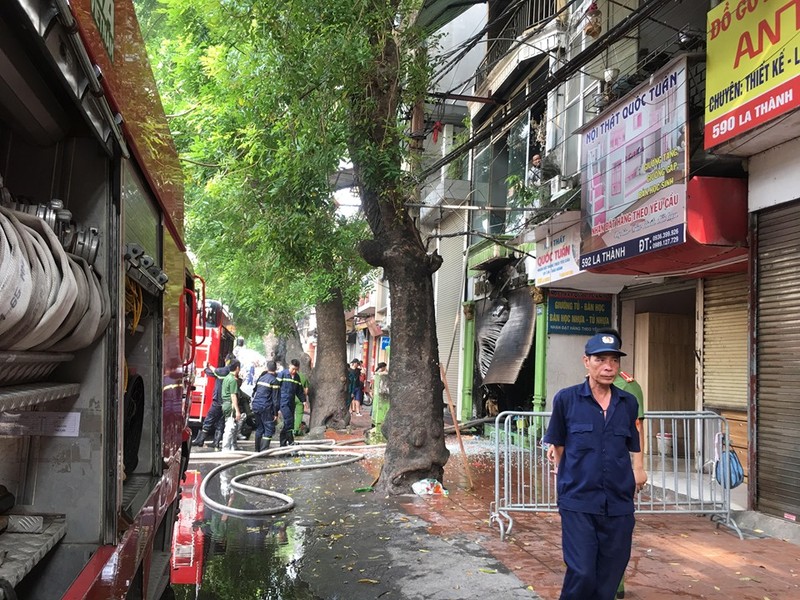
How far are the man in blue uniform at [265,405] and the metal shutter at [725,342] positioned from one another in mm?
7245

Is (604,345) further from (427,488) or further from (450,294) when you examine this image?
(450,294)

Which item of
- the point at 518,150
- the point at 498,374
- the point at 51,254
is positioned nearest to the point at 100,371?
the point at 51,254

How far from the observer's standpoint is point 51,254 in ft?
7.39

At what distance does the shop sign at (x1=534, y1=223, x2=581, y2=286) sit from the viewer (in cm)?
1030

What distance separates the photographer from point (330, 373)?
52.1 ft

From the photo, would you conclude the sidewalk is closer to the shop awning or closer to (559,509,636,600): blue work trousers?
(559,509,636,600): blue work trousers

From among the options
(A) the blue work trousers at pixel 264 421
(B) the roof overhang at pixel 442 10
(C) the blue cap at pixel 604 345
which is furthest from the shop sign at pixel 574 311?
(C) the blue cap at pixel 604 345

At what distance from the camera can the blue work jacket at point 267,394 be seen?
12.1 meters

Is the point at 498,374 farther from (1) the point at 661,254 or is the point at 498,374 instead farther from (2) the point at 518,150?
(1) the point at 661,254

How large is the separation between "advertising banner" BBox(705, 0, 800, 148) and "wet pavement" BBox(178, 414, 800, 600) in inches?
153

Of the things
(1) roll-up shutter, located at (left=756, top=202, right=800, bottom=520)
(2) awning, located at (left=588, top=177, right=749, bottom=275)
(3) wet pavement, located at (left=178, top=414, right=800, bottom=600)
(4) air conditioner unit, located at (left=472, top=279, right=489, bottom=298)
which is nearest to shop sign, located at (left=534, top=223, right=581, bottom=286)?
(2) awning, located at (left=588, top=177, right=749, bottom=275)

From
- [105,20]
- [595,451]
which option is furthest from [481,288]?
[105,20]

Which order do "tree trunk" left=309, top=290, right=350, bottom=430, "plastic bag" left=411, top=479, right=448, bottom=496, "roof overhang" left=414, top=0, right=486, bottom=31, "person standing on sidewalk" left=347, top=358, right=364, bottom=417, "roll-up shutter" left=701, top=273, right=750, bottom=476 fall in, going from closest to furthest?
"plastic bag" left=411, top=479, right=448, bottom=496
"roll-up shutter" left=701, top=273, right=750, bottom=476
"roof overhang" left=414, top=0, right=486, bottom=31
"tree trunk" left=309, top=290, right=350, bottom=430
"person standing on sidewalk" left=347, top=358, right=364, bottom=417

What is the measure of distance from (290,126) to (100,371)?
6499 mm
